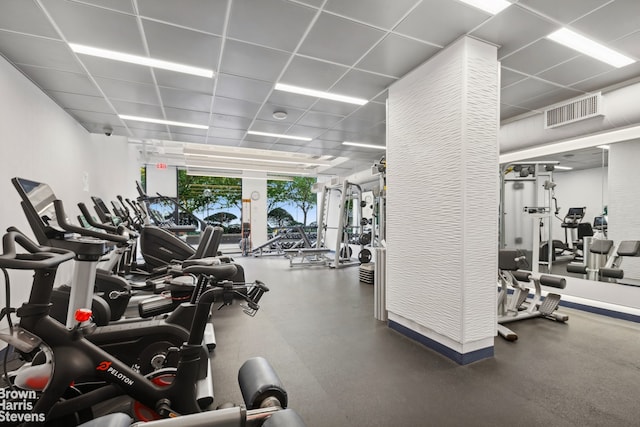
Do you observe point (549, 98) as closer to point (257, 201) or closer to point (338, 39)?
point (338, 39)

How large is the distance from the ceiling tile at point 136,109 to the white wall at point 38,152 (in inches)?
30.3

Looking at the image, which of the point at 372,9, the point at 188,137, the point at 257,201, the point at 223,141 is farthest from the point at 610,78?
the point at 257,201

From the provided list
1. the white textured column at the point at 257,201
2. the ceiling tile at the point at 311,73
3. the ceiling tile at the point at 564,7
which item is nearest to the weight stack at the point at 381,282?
the ceiling tile at the point at 311,73

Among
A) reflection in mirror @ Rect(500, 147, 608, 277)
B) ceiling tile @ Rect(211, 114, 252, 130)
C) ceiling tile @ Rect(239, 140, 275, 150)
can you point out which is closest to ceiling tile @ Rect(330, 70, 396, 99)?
ceiling tile @ Rect(211, 114, 252, 130)

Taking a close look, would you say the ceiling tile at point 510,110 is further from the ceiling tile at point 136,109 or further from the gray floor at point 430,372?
the ceiling tile at point 136,109

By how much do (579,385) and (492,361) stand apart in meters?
0.63

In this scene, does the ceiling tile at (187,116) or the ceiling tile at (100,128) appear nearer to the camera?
the ceiling tile at (187,116)

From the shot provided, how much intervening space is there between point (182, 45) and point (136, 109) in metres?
2.30

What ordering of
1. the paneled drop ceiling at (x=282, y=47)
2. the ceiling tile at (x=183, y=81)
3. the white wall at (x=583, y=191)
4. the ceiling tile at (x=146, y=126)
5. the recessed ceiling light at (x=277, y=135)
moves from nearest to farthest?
1. the paneled drop ceiling at (x=282, y=47)
2. the ceiling tile at (x=183, y=81)
3. the white wall at (x=583, y=191)
4. the ceiling tile at (x=146, y=126)
5. the recessed ceiling light at (x=277, y=135)

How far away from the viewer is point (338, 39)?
9.17 feet

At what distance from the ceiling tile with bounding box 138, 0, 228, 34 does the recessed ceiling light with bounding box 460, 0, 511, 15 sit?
6.62ft

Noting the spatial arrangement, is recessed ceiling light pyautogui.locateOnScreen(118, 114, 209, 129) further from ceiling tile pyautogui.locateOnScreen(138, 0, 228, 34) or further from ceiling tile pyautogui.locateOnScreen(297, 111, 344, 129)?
ceiling tile pyautogui.locateOnScreen(138, 0, 228, 34)

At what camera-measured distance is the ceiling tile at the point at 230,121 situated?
4953 millimetres

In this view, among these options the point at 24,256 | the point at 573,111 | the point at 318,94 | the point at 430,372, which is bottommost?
the point at 430,372
